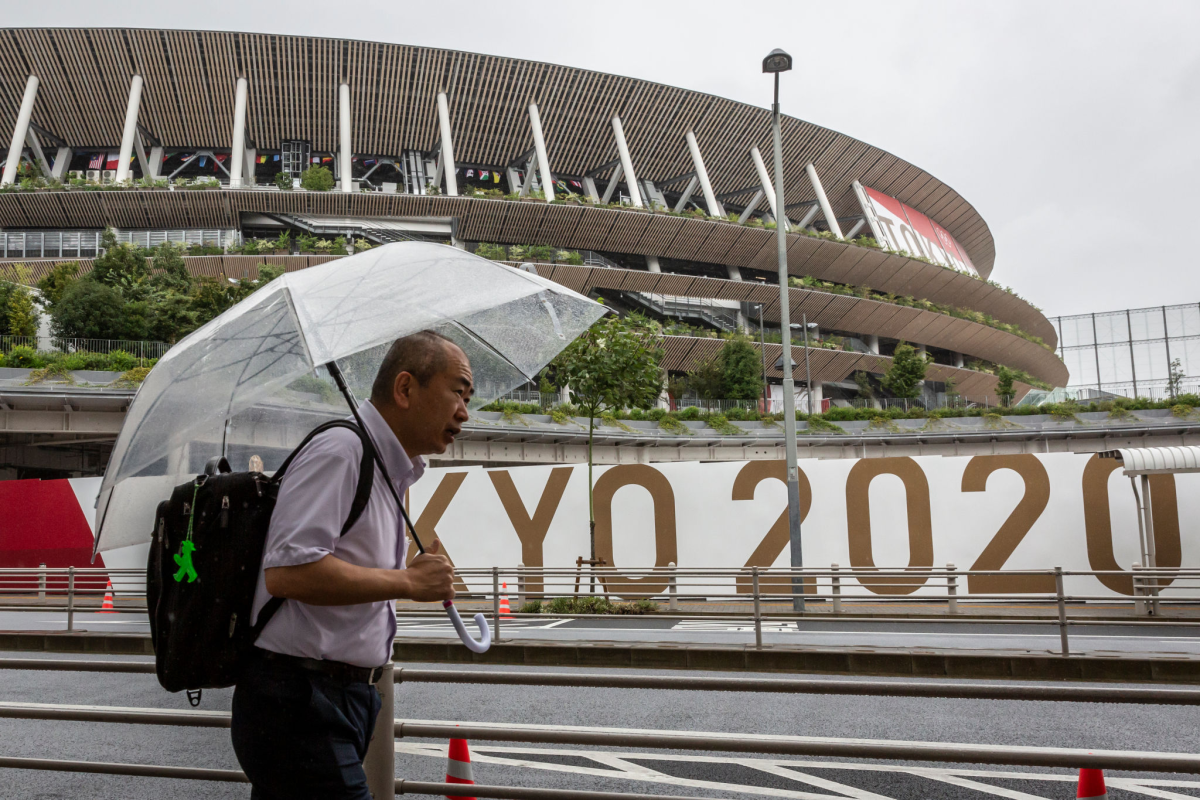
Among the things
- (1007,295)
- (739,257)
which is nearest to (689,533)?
(739,257)

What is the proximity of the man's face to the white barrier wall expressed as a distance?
1359 cm

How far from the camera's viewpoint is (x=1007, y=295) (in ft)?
197

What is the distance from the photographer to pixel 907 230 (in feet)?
203

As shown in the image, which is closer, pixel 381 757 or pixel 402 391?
pixel 402 391

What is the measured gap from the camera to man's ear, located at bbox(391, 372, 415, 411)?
2.23 metres

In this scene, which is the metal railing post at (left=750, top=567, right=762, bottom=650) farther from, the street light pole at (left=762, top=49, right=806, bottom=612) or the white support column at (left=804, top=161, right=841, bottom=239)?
the white support column at (left=804, top=161, right=841, bottom=239)

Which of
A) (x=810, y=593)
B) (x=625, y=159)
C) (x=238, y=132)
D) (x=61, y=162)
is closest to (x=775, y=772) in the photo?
(x=810, y=593)

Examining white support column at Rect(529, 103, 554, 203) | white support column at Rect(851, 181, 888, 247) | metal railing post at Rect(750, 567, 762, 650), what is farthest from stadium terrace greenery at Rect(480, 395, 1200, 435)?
metal railing post at Rect(750, 567, 762, 650)

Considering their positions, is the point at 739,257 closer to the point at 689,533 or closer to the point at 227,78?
the point at 227,78

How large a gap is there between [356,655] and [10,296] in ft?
133

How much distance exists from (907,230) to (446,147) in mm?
32188

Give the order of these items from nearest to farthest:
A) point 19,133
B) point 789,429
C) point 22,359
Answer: point 789,429 → point 22,359 → point 19,133

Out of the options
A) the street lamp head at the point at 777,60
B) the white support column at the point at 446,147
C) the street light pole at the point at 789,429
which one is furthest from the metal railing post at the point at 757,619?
the white support column at the point at 446,147

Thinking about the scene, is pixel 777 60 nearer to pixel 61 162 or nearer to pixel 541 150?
pixel 541 150
